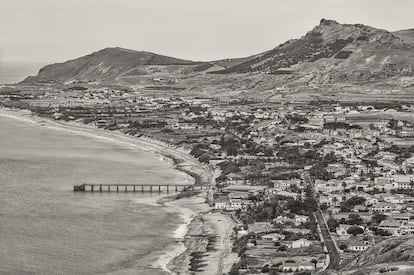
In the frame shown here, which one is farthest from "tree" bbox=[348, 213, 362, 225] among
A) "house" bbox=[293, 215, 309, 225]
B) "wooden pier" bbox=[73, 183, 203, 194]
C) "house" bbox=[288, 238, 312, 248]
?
"wooden pier" bbox=[73, 183, 203, 194]

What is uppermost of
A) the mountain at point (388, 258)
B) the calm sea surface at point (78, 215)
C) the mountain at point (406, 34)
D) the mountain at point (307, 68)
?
the mountain at point (406, 34)

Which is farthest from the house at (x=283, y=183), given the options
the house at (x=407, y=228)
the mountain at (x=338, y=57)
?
the mountain at (x=338, y=57)

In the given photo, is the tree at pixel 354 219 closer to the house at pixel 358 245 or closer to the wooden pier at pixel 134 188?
the house at pixel 358 245

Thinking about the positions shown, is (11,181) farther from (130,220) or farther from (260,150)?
(260,150)

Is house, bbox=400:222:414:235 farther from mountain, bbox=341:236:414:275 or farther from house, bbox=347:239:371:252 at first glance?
mountain, bbox=341:236:414:275

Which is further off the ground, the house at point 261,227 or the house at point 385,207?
the house at point 385,207


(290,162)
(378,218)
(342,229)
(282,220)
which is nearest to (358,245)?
(342,229)
